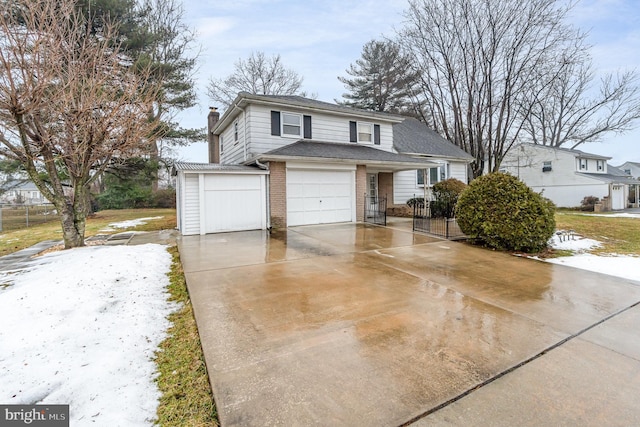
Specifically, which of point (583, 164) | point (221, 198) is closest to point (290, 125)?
point (221, 198)

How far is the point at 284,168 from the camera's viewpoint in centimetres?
1072

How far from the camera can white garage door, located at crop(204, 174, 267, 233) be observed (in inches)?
383

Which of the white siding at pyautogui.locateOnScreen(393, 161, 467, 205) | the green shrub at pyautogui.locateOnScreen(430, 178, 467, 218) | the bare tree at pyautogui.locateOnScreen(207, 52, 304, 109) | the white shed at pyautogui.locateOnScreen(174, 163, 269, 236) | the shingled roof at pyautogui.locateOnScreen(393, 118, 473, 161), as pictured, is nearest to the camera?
the white shed at pyautogui.locateOnScreen(174, 163, 269, 236)

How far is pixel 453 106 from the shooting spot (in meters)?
17.7

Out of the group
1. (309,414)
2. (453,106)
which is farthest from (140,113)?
(453,106)

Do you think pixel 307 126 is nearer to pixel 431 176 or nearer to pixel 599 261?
pixel 431 176

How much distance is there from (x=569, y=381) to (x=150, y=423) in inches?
124

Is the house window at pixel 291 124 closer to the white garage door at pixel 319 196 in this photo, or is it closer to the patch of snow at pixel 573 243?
the white garage door at pixel 319 196

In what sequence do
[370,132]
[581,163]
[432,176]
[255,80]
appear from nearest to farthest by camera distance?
1. [370,132]
2. [432,176]
3. [255,80]
4. [581,163]

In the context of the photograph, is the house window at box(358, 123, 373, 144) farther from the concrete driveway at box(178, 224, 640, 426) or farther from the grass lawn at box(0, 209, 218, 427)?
the grass lawn at box(0, 209, 218, 427)

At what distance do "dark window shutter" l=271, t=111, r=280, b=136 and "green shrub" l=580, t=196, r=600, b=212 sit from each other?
26839 mm

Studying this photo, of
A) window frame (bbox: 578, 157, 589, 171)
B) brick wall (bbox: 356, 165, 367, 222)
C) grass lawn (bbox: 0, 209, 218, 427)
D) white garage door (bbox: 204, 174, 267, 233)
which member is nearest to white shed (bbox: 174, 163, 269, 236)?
white garage door (bbox: 204, 174, 267, 233)

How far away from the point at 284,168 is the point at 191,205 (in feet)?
11.2

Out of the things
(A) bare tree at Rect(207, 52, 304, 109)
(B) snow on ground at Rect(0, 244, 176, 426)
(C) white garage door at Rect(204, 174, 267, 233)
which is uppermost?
(A) bare tree at Rect(207, 52, 304, 109)
